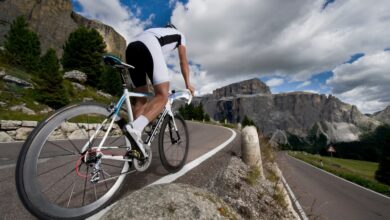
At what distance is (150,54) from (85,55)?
37650 mm

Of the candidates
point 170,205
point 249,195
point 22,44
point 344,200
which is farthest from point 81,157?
point 22,44

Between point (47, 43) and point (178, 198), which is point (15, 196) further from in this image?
point (47, 43)

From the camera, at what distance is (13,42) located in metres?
32.5

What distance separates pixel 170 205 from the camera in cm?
153

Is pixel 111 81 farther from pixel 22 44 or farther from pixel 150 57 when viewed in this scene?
pixel 150 57

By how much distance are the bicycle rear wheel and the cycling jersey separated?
0.84 m

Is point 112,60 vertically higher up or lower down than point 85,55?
lower down

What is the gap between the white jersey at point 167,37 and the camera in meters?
2.99

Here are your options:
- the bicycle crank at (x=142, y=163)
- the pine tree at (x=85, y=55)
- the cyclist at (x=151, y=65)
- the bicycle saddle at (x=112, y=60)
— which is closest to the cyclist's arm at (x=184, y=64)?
A: the cyclist at (x=151, y=65)

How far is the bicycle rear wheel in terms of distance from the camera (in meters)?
1.61

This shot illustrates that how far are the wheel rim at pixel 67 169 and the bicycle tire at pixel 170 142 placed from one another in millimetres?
781

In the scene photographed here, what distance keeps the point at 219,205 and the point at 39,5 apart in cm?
10768

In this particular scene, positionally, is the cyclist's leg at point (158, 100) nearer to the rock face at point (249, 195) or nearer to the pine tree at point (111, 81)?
the rock face at point (249, 195)

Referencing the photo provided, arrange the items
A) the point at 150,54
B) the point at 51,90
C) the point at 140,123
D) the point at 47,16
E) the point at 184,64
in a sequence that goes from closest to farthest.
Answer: the point at 140,123 → the point at 150,54 → the point at 184,64 → the point at 51,90 → the point at 47,16
